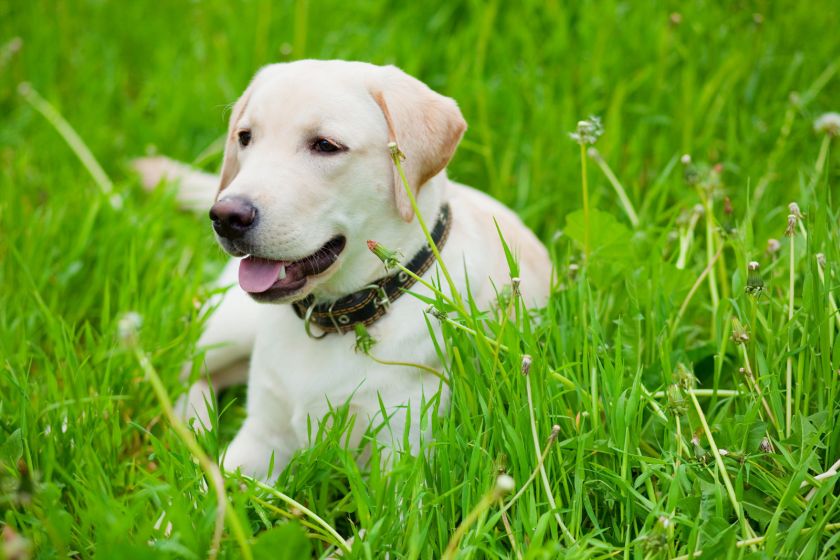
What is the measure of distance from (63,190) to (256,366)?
181 cm

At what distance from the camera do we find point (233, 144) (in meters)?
2.67

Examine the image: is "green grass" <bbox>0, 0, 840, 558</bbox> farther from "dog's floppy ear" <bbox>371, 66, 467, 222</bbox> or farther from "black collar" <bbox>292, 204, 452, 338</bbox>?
"dog's floppy ear" <bbox>371, 66, 467, 222</bbox>

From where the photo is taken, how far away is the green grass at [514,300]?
2.09 m

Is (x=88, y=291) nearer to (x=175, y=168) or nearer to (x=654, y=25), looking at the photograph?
(x=175, y=168)

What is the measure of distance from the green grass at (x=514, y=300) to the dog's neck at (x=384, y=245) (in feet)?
1.08

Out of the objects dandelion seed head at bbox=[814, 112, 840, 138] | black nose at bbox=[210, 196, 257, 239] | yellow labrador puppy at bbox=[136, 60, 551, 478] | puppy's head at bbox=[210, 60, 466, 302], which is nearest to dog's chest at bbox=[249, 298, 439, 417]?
yellow labrador puppy at bbox=[136, 60, 551, 478]

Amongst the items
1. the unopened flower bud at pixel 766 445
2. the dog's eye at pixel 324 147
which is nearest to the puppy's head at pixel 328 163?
the dog's eye at pixel 324 147

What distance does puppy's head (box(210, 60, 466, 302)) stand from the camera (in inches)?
91.3

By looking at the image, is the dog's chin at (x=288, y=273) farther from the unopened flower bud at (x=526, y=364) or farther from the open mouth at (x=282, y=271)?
the unopened flower bud at (x=526, y=364)

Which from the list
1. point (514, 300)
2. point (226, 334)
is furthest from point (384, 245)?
point (226, 334)

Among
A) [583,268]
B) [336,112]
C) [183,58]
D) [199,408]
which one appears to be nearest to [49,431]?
[199,408]

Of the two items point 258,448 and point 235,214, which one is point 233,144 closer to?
point 235,214

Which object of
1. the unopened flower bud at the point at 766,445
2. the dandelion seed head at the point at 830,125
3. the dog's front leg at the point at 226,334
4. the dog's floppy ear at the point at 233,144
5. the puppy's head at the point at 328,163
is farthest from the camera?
the dog's front leg at the point at 226,334

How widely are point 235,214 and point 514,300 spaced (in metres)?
0.77
